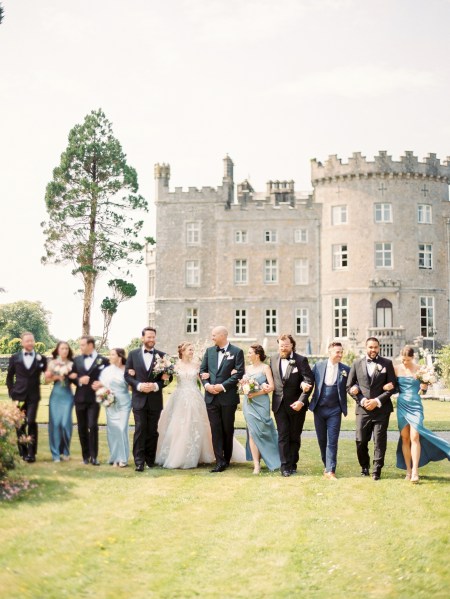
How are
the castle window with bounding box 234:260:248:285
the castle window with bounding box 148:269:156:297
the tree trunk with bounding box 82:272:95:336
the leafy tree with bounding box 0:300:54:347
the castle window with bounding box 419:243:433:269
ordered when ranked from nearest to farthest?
1. the tree trunk with bounding box 82:272:95:336
2. the castle window with bounding box 419:243:433:269
3. the castle window with bounding box 234:260:248:285
4. the castle window with bounding box 148:269:156:297
5. the leafy tree with bounding box 0:300:54:347

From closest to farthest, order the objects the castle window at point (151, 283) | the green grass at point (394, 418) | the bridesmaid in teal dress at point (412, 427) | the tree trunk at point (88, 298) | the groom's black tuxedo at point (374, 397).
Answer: the bridesmaid in teal dress at point (412, 427), the groom's black tuxedo at point (374, 397), the green grass at point (394, 418), the tree trunk at point (88, 298), the castle window at point (151, 283)

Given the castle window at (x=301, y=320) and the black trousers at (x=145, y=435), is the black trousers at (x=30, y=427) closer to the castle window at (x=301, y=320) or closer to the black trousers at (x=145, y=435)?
the black trousers at (x=145, y=435)

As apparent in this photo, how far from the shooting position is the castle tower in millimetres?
40750

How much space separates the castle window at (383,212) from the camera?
41.3 m

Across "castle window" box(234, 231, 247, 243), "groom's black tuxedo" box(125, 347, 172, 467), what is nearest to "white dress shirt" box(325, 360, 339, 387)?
"groom's black tuxedo" box(125, 347, 172, 467)

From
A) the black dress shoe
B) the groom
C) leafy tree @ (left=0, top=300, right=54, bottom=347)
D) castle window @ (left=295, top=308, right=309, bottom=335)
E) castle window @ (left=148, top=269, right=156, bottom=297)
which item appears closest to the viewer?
the black dress shoe

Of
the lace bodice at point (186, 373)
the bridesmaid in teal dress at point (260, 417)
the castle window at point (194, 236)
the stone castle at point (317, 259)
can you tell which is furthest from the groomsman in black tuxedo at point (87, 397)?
the castle window at point (194, 236)

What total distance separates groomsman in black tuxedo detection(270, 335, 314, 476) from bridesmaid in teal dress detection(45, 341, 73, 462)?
3.21 meters

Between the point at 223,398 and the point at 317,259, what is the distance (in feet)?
108

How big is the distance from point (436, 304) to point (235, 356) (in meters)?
32.9

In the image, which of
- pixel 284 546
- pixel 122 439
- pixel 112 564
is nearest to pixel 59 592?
pixel 112 564

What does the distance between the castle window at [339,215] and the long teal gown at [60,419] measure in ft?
107

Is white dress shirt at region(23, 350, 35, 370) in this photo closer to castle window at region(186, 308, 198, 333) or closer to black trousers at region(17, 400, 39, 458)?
black trousers at region(17, 400, 39, 458)

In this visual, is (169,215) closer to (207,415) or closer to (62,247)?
(62,247)
